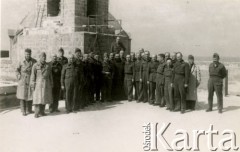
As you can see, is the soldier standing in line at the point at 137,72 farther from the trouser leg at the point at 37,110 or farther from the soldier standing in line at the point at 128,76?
the trouser leg at the point at 37,110

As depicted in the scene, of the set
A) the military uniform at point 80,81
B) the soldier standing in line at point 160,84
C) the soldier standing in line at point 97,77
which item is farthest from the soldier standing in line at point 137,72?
the military uniform at point 80,81

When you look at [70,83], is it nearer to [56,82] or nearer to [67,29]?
[56,82]

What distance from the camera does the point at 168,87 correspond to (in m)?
9.54

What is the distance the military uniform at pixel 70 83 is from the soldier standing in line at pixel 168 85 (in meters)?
2.57

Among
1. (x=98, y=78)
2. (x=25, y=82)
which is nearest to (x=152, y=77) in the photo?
(x=98, y=78)

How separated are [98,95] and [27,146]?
5.08 m

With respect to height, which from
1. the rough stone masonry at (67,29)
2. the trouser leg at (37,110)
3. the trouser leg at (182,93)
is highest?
the rough stone masonry at (67,29)

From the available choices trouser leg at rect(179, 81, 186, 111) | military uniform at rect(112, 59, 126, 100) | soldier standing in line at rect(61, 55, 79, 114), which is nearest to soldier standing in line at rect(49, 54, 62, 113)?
A: soldier standing in line at rect(61, 55, 79, 114)

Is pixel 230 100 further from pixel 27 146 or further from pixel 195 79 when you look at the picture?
pixel 27 146

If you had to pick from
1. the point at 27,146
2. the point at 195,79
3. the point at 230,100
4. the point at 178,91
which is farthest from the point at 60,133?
the point at 230,100

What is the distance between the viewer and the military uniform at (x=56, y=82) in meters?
9.09

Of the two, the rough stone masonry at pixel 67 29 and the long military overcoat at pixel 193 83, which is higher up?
the rough stone masonry at pixel 67 29

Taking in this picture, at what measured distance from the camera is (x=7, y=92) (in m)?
9.33

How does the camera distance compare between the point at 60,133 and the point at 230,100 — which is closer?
the point at 60,133
